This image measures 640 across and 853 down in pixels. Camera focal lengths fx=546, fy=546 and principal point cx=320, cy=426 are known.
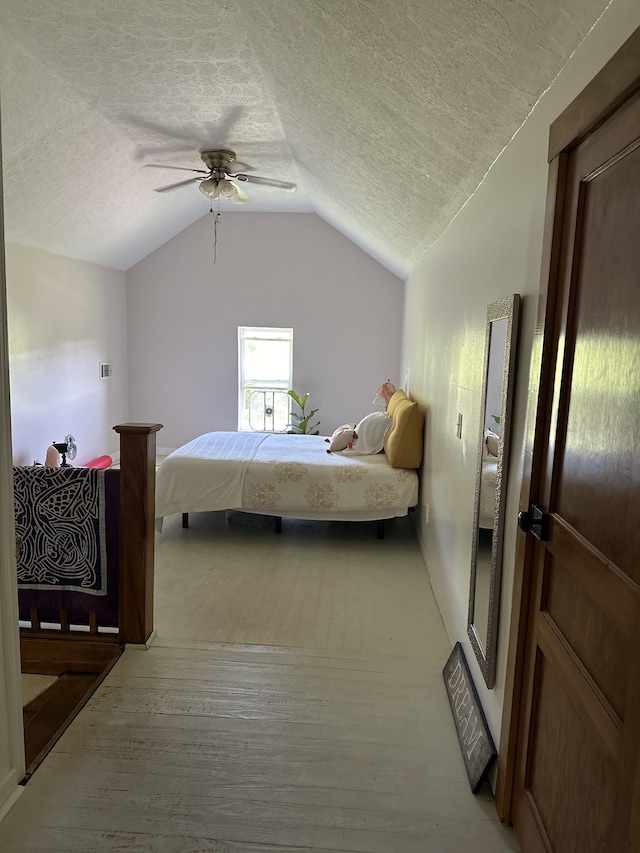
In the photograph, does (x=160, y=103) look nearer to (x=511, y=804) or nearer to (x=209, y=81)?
(x=209, y=81)

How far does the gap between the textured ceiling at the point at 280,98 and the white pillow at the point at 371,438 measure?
139 cm

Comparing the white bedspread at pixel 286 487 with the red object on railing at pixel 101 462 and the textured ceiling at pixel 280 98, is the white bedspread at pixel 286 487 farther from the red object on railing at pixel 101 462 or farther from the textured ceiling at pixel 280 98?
the red object on railing at pixel 101 462

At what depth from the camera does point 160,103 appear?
11.3ft

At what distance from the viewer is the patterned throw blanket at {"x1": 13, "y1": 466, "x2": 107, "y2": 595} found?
2357 mm

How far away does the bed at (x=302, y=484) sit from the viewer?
12.9 ft

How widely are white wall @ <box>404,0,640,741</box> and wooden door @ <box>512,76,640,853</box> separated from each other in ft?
0.71

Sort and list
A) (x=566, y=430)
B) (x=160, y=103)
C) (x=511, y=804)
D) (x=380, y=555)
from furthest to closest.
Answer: (x=380, y=555)
(x=160, y=103)
(x=511, y=804)
(x=566, y=430)

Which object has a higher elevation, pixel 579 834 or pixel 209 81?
pixel 209 81

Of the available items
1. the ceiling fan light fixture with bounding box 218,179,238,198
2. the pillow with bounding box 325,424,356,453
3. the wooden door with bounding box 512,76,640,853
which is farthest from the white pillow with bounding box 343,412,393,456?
the wooden door with bounding box 512,76,640,853

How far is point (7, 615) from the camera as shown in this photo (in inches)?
63.4

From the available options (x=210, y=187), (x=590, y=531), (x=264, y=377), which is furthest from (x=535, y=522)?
(x=264, y=377)

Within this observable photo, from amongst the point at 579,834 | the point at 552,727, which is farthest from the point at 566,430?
the point at 579,834

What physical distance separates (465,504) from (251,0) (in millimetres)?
2186

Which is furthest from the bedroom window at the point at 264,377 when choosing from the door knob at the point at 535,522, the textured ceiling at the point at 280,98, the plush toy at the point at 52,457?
the door knob at the point at 535,522
